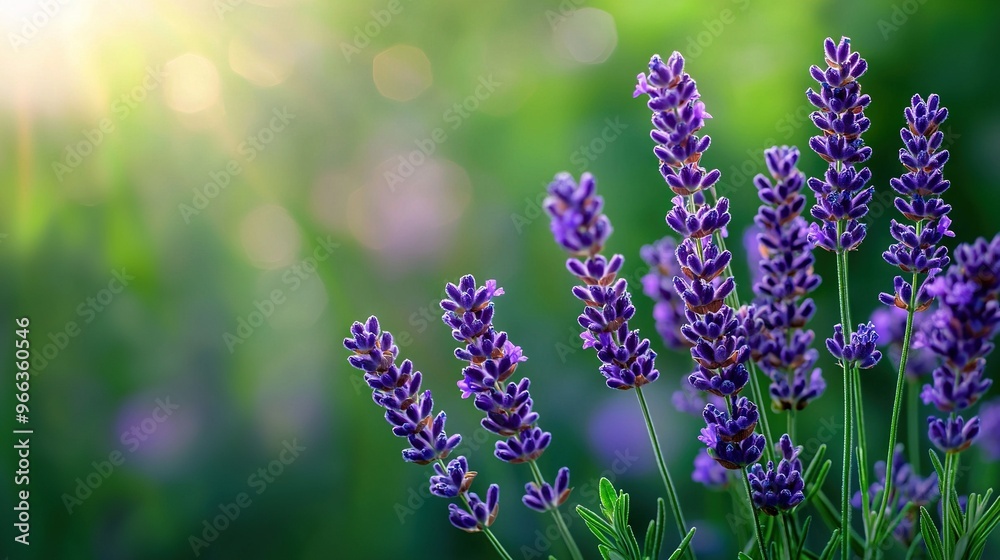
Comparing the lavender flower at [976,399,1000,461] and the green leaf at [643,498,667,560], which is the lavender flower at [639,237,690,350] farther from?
the lavender flower at [976,399,1000,461]

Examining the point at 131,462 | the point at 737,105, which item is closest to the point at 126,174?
the point at 131,462

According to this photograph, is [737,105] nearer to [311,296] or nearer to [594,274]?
[311,296]

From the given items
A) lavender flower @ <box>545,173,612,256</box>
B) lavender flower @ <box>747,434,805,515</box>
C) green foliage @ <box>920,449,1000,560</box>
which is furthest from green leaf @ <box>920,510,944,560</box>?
lavender flower @ <box>545,173,612,256</box>

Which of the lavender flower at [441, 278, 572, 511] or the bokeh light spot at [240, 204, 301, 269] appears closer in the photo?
the lavender flower at [441, 278, 572, 511]

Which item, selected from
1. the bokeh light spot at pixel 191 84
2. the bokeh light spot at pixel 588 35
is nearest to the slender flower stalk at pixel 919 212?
the bokeh light spot at pixel 588 35

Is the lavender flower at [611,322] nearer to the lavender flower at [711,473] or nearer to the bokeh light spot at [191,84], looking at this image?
the lavender flower at [711,473]

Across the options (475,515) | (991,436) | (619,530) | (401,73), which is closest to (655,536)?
(619,530)
